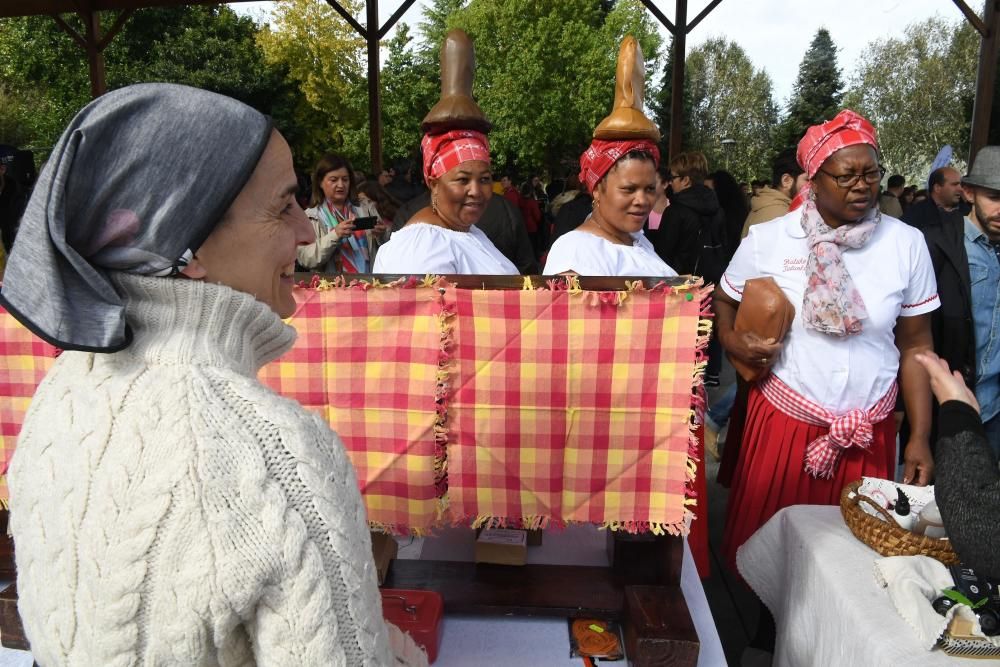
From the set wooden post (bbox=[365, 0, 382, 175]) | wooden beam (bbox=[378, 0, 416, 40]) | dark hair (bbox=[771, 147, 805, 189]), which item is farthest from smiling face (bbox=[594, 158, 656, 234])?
wooden beam (bbox=[378, 0, 416, 40])

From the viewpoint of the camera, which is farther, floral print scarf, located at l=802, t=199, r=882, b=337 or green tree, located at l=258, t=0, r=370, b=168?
green tree, located at l=258, t=0, r=370, b=168

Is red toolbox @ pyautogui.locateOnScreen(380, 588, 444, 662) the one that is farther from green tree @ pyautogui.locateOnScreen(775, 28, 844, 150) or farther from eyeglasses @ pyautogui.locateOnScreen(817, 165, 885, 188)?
green tree @ pyautogui.locateOnScreen(775, 28, 844, 150)

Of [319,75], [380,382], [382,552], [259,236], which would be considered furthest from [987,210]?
[319,75]

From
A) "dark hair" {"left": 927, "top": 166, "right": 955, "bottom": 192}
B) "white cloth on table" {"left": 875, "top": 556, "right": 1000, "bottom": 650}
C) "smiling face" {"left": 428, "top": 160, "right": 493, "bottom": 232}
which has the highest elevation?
"dark hair" {"left": 927, "top": 166, "right": 955, "bottom": 192}

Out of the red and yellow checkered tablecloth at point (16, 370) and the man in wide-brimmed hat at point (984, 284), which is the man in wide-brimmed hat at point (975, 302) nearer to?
the man in wide-brimmed hat at point (984, 284)

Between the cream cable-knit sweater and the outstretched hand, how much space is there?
1.35m

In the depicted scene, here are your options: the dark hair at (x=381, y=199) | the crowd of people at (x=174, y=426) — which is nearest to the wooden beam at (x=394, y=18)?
the dark hair at (x=381, y=199)

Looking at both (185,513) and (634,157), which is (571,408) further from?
(634,157)

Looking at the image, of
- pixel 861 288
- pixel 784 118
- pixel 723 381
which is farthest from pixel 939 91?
pixel 861 288

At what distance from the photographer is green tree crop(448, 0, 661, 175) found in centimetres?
2689

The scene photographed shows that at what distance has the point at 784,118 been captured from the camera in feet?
87.2

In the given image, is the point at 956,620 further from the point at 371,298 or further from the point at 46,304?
the point at 46,304

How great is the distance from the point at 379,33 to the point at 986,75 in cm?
839

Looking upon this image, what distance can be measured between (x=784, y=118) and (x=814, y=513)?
28.3 m
